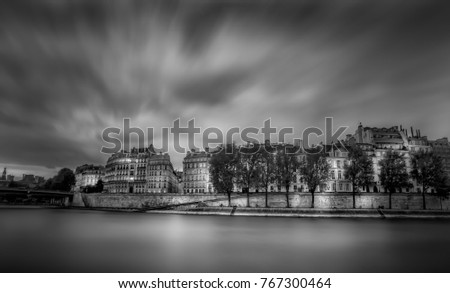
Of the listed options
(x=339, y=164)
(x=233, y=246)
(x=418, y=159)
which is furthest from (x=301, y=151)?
(x=233, y=246)

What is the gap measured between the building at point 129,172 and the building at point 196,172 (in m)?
11.5

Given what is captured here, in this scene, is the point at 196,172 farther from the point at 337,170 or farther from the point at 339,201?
the point at 339,201

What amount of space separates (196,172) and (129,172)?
18822 millimetres

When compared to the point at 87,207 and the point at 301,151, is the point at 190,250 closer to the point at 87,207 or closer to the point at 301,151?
the point at 301,151

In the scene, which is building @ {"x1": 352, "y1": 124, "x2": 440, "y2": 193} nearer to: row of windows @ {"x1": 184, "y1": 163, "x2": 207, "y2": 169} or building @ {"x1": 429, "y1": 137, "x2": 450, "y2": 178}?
building @ {"x1": 429, "y1": 137, "x2": 450, "y2": 178}

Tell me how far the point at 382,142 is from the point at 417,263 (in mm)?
46721

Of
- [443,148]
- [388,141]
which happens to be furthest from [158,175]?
[443,148]

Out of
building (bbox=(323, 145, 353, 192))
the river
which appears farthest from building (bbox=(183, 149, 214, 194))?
the river

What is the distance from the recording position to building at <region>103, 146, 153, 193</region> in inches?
2623

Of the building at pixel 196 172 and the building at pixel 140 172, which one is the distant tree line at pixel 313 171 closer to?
the building at pixel 196 172

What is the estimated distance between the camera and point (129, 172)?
68438 mm

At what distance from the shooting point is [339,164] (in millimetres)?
46750

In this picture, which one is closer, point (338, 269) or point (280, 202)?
point (338, 269)
